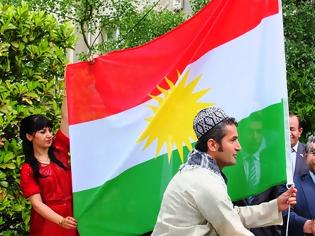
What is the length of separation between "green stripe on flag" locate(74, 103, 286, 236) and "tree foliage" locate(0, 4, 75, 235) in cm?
97

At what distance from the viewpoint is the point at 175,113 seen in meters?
4.43

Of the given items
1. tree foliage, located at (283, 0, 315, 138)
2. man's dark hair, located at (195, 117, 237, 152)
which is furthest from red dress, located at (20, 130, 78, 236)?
tree foliage, located at (283, 0, 315, 138)

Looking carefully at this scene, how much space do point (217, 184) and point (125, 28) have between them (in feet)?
37.0

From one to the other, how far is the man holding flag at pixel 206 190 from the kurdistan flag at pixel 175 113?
756mm

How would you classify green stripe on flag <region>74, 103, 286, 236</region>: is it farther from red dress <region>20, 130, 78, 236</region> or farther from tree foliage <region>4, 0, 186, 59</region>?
tree foliage <region>4, 0, 186, 59</region>

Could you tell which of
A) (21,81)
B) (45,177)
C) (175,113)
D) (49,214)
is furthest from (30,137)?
(175,113)

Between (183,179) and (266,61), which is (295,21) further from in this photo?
(183,179)

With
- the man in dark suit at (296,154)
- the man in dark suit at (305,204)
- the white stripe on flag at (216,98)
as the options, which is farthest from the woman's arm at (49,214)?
the man in dark suit at (296,154)

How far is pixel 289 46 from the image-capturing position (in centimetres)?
901

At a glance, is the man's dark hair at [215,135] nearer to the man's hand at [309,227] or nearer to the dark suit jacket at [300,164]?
the man's hand at [309,227]

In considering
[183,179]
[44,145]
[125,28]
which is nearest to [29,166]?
[44,145]

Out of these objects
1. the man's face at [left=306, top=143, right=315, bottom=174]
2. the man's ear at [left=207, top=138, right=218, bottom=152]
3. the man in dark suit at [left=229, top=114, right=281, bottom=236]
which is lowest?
the man's face at [left=306, top=143, right=315, bottom=174]

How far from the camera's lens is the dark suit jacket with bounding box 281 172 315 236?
4.82 meters

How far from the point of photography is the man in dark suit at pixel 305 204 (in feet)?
15.6
